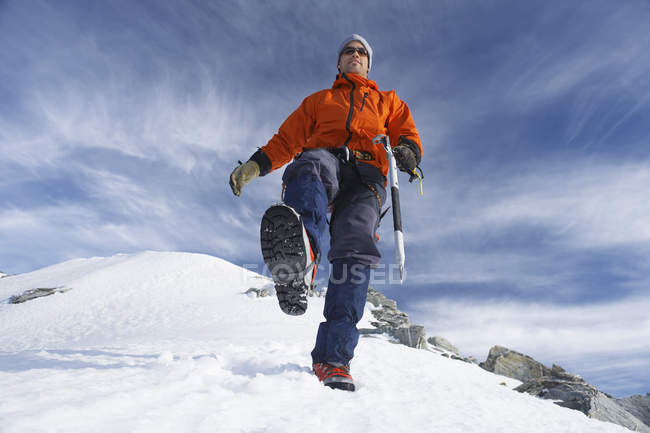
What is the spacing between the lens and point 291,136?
322 cm

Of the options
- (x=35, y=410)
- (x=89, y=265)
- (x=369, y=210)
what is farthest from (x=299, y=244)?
(x=89, y=265)

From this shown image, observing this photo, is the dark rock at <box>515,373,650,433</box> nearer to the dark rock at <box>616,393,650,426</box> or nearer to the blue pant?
the dark rock at <box>616,393,650,426</box>

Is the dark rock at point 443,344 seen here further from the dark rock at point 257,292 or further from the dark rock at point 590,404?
the dark rock at point 590,404

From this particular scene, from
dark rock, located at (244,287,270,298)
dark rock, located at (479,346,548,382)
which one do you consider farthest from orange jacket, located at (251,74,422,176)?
dark rock, located at (244,287,270,298)

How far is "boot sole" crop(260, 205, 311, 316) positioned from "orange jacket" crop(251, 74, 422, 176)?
982 millimetres

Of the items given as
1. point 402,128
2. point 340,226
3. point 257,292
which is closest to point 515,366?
point 257,292

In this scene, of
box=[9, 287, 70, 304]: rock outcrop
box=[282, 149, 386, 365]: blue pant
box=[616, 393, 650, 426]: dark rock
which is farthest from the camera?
box=[9, 287, 70, 304]: rock outcrop

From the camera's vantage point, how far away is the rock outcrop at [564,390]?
4.61 m

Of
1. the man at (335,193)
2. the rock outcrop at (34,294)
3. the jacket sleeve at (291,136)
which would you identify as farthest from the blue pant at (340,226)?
the rock outcrop at (34,294)

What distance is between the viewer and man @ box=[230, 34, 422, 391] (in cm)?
214

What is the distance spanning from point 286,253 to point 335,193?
2.44 feet

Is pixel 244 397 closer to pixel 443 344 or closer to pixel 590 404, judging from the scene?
pixel 590 404

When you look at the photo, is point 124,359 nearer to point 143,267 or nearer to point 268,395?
point 268,395

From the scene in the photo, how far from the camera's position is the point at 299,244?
205 centimetres
